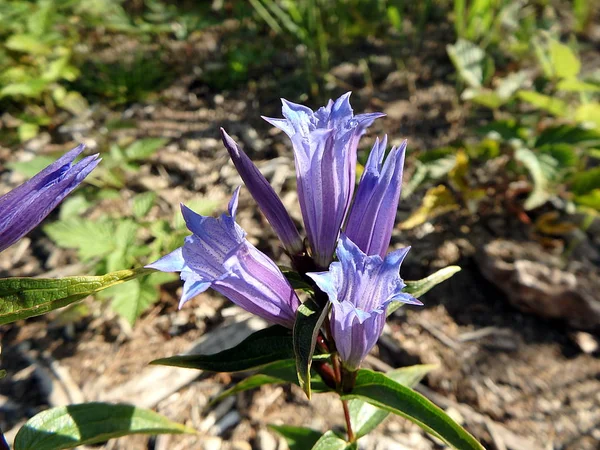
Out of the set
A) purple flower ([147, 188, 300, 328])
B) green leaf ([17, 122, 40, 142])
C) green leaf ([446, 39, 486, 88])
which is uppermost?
purple flower ([147, 188, 300, 328])

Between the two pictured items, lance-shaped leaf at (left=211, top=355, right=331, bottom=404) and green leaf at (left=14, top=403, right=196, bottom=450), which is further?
lance-shaped leaf at (left=211, top=355, right=331, bottom=404)

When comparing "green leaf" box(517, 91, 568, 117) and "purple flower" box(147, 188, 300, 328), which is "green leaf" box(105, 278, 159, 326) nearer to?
"purple flower" box(147, 188, 300, 328)

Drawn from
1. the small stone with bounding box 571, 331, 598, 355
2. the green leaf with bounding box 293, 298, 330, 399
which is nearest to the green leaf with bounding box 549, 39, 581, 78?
the small stone with bounding box 571, 331, 598, 355

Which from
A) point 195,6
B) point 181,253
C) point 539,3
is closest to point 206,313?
point 181,253

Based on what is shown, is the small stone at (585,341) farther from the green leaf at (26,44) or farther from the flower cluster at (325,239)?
the green leaf at (26,44)

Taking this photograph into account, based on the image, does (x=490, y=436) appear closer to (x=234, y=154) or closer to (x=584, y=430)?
(x=584, y=430)

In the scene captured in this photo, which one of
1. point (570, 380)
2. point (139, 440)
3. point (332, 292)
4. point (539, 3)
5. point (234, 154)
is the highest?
point (234, 154)

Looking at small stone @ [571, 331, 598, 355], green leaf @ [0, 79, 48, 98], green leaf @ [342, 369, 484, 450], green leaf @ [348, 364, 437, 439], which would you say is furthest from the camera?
green leaf @ [0, 79, 48, 98]
